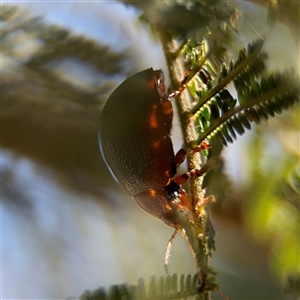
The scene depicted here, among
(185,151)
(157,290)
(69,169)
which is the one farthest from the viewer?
(69,169)

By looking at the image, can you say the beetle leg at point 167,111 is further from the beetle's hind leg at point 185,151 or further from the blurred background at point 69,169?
the blurred background at point 69,169

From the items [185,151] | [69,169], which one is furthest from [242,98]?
[69,169]

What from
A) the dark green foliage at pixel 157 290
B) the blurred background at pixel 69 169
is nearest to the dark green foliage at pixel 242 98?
the dark green foliage at pixel 157 290

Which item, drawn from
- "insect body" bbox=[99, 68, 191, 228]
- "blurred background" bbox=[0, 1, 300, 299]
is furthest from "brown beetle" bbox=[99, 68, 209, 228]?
"blurred background" bbox=[0, 1, 300, 299]

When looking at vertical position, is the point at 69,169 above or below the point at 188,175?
above

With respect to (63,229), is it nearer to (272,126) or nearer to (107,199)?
(107,199)

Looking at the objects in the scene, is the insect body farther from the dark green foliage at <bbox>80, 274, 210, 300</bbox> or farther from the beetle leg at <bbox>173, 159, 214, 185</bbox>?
the dark green foliage at <bbox>80, 274, 210, 300</bbox>

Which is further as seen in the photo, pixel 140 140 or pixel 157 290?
pixel 140 140

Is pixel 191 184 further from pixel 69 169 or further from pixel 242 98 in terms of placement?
pixel 69 169
